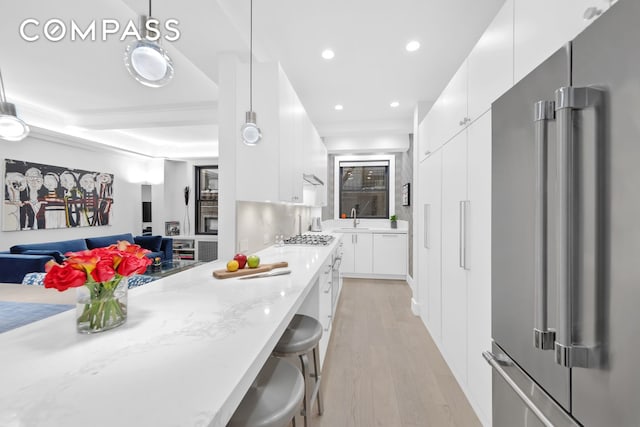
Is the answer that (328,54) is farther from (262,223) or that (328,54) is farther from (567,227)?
(567,227)

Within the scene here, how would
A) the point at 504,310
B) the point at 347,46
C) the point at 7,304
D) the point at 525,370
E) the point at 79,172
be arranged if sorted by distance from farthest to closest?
the point at 79,172, the point at 347,46, the point at 7,304, the point at 504,310, the point at 525,370

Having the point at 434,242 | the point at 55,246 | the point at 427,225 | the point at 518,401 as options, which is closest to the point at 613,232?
the point at 518,401

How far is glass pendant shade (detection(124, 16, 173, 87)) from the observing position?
1.05 meters

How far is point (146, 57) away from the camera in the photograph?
1.07 m

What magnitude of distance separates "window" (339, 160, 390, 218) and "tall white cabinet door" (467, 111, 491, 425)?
419cm

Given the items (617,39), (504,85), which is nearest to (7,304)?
(617,39)

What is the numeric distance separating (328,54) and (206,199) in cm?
563

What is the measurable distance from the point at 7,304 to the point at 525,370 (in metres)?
2.29

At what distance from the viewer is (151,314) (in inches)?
43.1

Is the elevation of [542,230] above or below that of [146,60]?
below

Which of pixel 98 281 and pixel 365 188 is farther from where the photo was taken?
pixel 365 188

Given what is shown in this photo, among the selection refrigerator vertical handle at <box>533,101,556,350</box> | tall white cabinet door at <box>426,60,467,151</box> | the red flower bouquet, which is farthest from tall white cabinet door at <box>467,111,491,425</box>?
the red flower bouquet

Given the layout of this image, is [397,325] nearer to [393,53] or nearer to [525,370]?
[525,370]

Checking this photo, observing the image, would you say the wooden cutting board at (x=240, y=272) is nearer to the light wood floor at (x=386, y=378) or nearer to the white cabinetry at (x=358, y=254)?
the light wood floor at (x=386, y=378)
